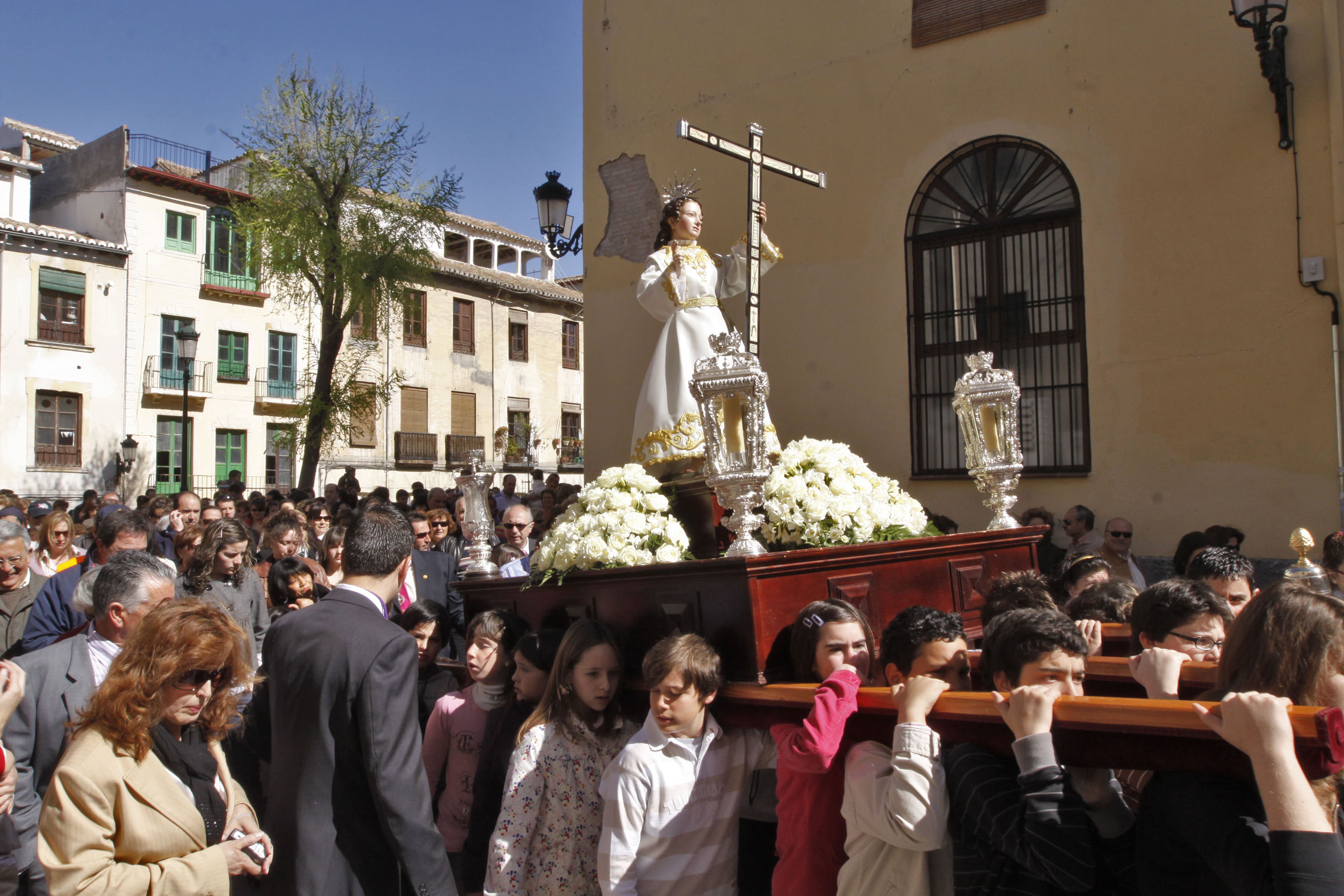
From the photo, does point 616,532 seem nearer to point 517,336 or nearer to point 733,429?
point 733,429

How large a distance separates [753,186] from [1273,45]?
389 cm

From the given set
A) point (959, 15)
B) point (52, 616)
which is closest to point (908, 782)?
point (52, 616)

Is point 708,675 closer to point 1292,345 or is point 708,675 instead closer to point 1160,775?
point 1160,775

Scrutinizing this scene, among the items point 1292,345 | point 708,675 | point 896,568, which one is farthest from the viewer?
point 1292,345

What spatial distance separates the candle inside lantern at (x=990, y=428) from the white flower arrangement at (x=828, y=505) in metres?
0.85

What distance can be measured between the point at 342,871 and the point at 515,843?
51 cm

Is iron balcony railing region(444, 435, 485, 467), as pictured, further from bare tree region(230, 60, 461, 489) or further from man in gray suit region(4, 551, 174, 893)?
man in gray suit region(4, 551, 174, 893)

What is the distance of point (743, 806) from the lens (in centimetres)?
335

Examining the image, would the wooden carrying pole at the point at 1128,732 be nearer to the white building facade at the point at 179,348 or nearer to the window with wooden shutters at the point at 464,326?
the white building facade at the point at 179,348

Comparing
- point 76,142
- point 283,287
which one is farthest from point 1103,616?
point 76,142

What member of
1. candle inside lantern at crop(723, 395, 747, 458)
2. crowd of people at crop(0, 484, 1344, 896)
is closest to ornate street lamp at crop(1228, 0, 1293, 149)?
crowd of people at crop(0, 484, 1344, 896)

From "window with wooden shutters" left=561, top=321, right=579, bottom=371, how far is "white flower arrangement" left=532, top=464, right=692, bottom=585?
29857 mm

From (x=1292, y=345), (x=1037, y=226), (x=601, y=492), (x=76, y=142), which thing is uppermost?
(x=76, y=142)

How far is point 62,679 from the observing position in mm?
3221
